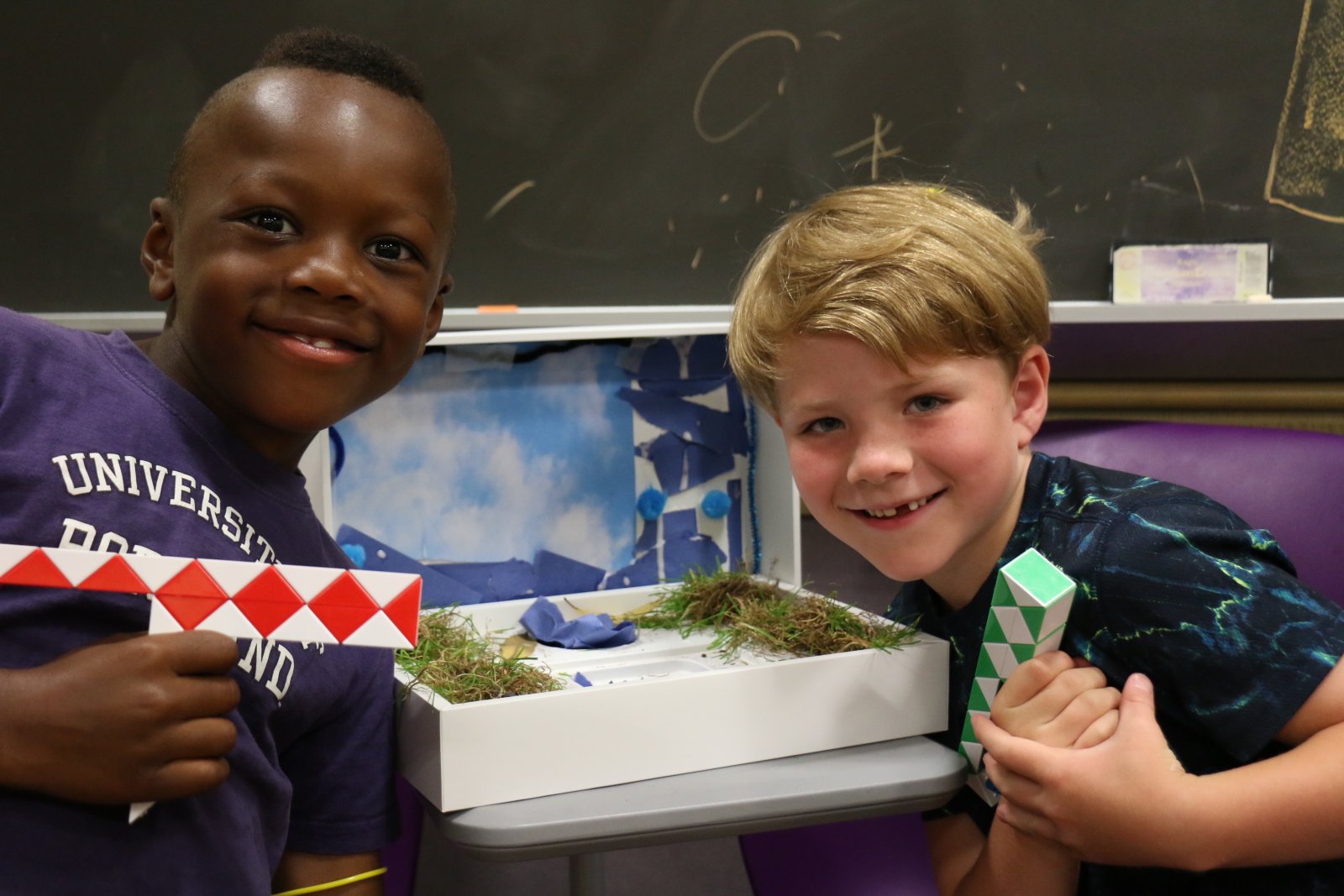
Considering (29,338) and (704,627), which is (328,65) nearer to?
(29,338)

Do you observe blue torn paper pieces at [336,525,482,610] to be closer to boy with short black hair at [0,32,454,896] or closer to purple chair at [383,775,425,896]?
purple chair at [383,775,425,896]

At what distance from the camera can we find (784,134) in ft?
5.69

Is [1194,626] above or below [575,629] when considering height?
above

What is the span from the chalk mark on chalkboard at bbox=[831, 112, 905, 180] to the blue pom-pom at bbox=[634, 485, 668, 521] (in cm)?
65

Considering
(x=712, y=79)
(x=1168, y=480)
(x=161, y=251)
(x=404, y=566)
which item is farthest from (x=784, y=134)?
(x=161, y=251)

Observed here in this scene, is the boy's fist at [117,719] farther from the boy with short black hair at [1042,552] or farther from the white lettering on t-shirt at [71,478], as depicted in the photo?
the boy with short black hair at [1042,552]

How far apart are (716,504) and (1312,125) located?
1.09 meters

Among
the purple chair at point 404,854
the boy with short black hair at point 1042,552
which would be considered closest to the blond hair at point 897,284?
the boy with short black hair at point 1042,552

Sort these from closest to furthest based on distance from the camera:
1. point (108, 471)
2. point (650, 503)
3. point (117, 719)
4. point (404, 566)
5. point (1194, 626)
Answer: point (117, 719) < point (108, 471) < point (1194, 626) < point (404, 566) < point (650, 503)

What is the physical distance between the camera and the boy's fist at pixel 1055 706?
0.89 m

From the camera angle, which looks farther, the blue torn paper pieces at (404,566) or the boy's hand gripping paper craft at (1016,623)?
the blue torn paper pieces at (404,566)

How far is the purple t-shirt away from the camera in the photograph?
0.76 meters

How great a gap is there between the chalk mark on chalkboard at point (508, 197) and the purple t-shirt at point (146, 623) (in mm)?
775

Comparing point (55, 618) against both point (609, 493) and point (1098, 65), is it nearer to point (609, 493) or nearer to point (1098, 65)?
point (609, 493)
